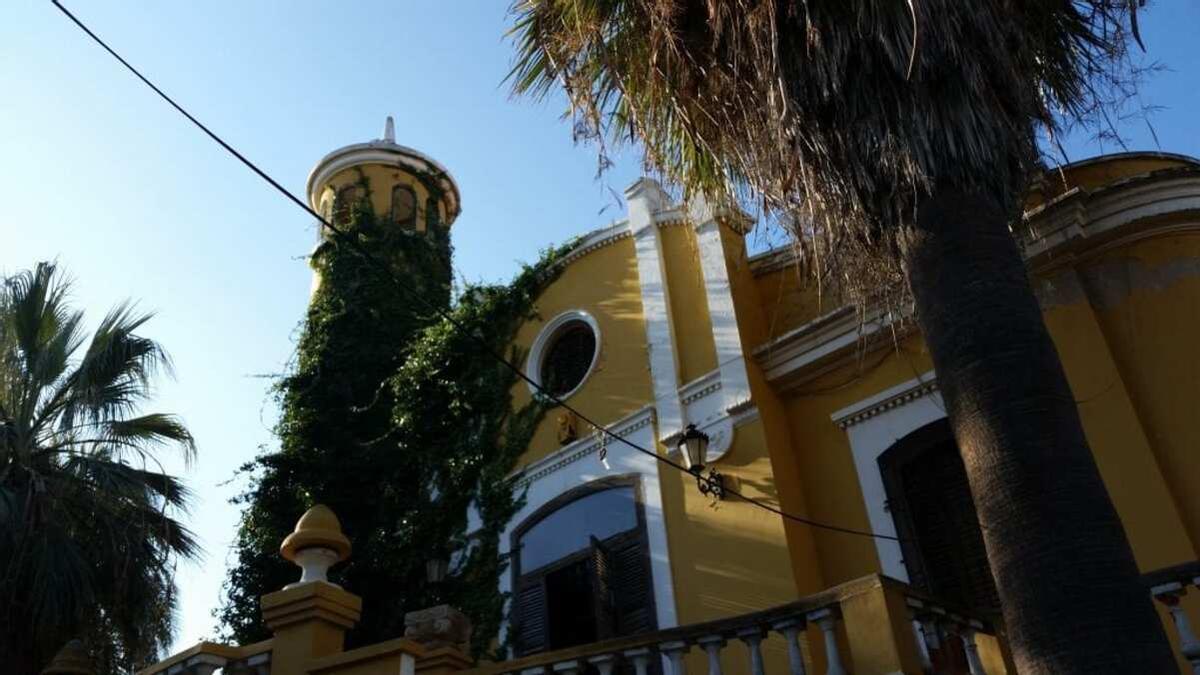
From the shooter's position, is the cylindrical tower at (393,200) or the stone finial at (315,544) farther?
the cylindrical tower at (393,200)

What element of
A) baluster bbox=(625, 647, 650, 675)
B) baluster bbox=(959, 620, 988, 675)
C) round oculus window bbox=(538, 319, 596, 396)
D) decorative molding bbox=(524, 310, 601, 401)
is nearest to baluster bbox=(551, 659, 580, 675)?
baluster bbox=(625, 647, 650, 675)

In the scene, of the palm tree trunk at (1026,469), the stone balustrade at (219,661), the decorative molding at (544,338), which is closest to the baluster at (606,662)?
the stone balustrade at (219,661)

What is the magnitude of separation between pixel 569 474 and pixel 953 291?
7.69 metres

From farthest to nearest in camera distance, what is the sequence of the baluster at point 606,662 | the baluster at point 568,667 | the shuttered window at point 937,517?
the shuttered window at point 937,517 < the baluster at point 568,667 < the baluster at point 606,662

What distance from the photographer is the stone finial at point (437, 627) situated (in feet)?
24.8

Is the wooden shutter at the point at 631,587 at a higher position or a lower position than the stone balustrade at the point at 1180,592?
higher

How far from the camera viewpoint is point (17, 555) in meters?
9.33

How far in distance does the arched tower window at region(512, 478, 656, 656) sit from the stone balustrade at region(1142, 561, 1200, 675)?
17.6 ft

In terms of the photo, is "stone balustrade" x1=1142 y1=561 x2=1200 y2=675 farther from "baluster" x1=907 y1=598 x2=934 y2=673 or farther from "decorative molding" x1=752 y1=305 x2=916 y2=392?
"decorative molding" x1=752 y1=305 x2=916 y2=392

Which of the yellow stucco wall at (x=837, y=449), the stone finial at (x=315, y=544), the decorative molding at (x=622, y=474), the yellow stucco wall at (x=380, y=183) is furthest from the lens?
the yellow stucco wall at (x=380, y=183)

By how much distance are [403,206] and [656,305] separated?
920 centimetres

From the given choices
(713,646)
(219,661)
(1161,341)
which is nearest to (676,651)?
(713,646)

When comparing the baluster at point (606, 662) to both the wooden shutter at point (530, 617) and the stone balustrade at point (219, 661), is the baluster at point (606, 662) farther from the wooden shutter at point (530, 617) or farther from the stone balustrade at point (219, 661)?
the wooden shutter at point (530, 617)

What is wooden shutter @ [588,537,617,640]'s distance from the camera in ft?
36.0
